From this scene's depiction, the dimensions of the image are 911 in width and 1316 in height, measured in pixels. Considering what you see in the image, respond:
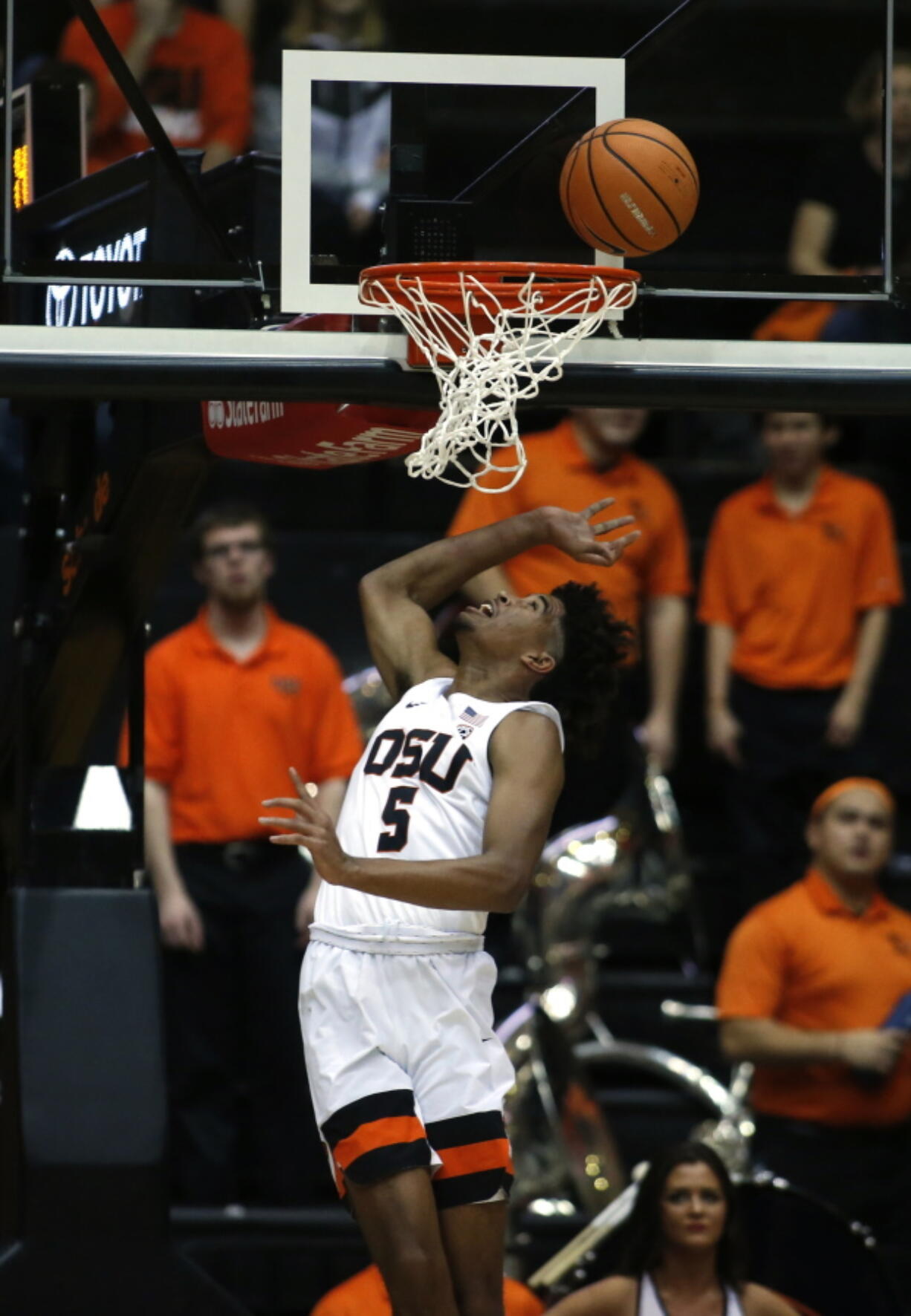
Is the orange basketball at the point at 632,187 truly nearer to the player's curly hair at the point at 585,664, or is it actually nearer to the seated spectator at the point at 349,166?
the seated spectator at the point at 349,166

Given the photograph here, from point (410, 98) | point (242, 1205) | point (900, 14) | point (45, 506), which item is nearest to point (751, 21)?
point (900, 14)

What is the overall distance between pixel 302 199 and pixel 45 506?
1.36 metres

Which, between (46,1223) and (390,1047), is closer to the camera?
(390,1047)

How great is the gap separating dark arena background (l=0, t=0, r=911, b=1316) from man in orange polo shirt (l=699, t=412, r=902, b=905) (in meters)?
0.07

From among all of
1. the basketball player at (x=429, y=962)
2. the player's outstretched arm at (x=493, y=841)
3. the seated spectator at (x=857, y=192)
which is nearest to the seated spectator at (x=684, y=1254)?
the basketball player at (x=429, y=962)

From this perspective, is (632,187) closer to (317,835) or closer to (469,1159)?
(317,835)

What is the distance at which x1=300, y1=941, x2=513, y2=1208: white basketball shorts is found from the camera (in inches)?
186

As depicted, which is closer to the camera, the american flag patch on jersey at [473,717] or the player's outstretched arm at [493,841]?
the player's outstretched arm at [493,841]

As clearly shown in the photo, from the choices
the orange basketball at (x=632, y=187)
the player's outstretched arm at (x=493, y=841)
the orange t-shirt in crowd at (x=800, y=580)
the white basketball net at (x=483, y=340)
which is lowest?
the player's outstretched arm at (x=493, y=841)

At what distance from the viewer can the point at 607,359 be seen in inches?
193

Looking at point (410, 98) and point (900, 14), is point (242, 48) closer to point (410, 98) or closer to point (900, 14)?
point (900, 14)

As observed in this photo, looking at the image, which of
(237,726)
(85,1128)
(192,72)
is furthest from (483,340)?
(192,72)

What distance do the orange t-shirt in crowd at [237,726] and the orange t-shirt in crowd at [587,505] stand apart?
2.46ft

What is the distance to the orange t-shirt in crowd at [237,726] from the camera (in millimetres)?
7152
